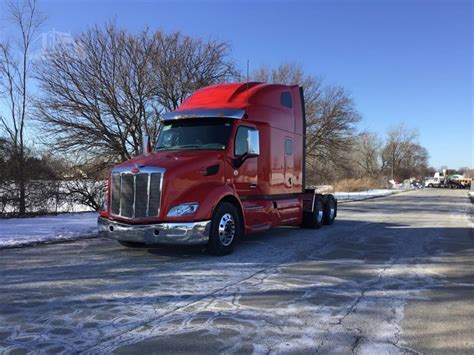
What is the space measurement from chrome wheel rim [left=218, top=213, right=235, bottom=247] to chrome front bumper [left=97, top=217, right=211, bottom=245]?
1.51 feet

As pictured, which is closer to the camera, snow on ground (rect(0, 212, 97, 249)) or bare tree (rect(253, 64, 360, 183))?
Result: snow on ground (rect(0, 212, 97, 249))

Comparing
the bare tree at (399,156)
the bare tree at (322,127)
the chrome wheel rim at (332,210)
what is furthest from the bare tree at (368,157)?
the chrome wheel rim at (332,210)

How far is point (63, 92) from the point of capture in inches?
792

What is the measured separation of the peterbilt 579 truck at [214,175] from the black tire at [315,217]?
1210mm

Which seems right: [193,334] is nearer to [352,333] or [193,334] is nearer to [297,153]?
[352,333]

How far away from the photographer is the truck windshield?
30.8ft

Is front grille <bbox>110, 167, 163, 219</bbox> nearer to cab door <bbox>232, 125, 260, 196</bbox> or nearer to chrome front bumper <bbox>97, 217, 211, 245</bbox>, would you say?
chrome front bumper <bbox>97, 217, 211, 245</bbox>

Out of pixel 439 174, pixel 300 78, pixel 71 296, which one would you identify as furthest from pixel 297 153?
pixel 439 174

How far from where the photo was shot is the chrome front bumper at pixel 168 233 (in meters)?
8.12

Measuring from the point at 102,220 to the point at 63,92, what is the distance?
13.0 metres

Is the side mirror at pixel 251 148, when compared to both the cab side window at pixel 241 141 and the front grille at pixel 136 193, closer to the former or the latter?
the cab side window at pixel 241 141

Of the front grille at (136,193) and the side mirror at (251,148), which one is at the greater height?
the side mirror at (251,148)

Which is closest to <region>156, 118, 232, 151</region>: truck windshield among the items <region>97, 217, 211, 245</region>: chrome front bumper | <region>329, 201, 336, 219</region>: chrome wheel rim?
<region>97, 217, 211, 245</region>: chrome front bumper

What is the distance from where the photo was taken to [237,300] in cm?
573
